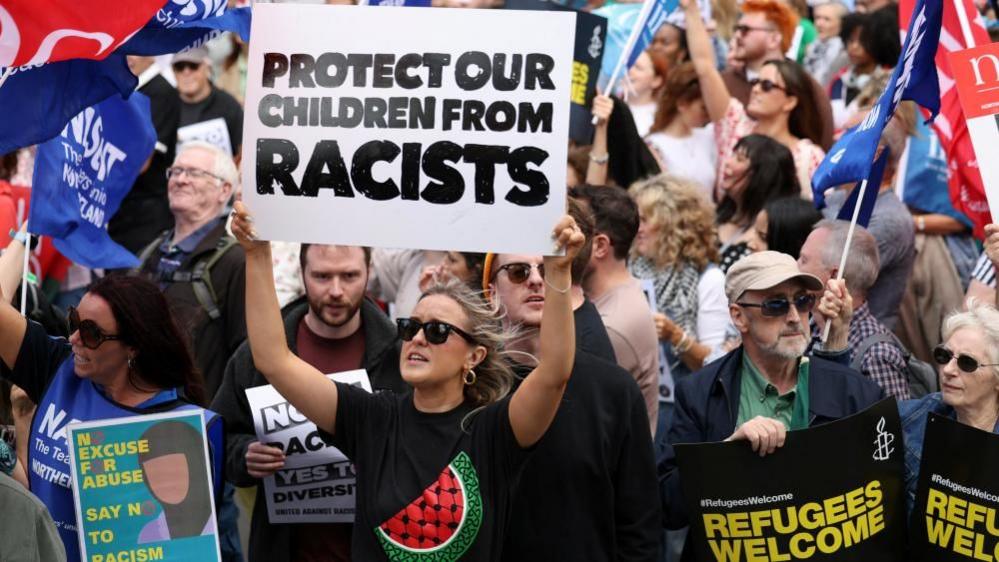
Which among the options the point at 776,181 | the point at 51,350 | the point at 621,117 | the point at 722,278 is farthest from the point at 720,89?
the point at 51,350

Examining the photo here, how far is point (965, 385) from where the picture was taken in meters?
5.58

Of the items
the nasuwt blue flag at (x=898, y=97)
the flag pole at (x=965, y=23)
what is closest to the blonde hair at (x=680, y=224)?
the nasuwt blue flag at (x=898, y=97)

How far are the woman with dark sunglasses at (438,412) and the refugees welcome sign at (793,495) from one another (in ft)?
2.09

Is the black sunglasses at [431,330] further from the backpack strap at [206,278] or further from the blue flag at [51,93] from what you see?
the backpack strap at [206,278]

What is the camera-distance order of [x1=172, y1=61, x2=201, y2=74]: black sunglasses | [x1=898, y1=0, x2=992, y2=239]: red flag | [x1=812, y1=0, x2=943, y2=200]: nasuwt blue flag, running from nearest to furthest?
[x1=812, y1=0, x2=943, y2=200]: nasuwt blue flag → [x1=898, y1=0, x2=992, y2=239]: red flag → [x1=172, y1=61, x2=201, y2=74]: black sunglasses

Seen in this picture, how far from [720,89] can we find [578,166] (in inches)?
50.0

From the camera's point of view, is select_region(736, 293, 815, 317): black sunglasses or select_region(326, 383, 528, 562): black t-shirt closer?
select_region(326, 383, 528, 562): black t-shirt

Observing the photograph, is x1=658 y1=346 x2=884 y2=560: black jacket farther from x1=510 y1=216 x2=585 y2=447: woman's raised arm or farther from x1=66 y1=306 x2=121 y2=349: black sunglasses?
x1=66 y1=306 x2=121 y2=349: black sunglasses

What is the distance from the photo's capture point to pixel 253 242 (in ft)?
17.4

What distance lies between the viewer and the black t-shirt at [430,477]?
5121mm

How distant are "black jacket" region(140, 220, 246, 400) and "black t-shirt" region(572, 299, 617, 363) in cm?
208

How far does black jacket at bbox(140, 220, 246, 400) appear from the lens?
7711mm

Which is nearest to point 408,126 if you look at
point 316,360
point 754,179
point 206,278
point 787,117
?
point 316,360

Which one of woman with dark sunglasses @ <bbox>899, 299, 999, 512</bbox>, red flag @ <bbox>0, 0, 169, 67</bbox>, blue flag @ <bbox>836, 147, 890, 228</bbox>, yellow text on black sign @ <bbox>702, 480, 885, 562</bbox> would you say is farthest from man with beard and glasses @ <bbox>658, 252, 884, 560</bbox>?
red flag @ <bbox>0, 0, 169, 67</bbox>
